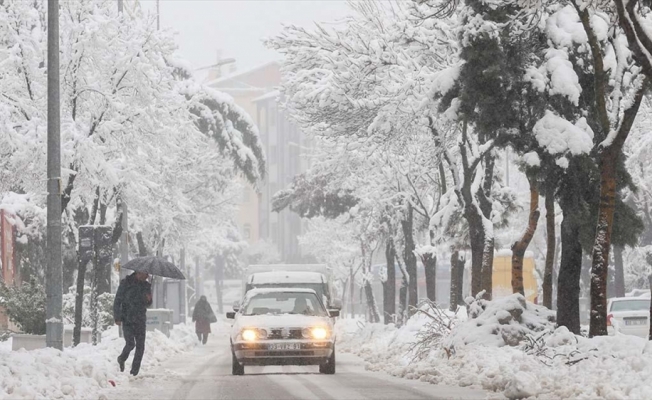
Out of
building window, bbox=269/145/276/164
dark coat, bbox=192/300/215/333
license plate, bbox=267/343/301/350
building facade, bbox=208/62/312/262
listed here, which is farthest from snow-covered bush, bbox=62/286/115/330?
building window, bbox=269/145/276/164

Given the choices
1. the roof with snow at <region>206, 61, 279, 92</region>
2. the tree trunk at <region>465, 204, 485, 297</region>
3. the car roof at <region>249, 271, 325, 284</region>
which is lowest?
the car roof at <region>249, 271, 325, 284</region>

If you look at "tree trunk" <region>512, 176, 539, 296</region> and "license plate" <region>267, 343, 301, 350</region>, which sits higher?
"tree trunk" <region>512, 176, 539, 296</region>

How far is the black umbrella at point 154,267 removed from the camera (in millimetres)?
21750

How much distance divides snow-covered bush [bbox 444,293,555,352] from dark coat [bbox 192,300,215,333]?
867 inches

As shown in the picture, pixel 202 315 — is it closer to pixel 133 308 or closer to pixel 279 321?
pixel 279 321

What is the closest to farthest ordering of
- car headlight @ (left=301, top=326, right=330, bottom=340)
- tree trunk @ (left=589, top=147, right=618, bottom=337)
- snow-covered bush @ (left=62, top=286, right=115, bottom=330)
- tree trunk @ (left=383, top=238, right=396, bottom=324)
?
tree trunk @ (left=589, top=147, right=618, bottom=337) → car headlight @ (left=301, top=326, right=330, bottom=340) → snow-covered bush @ (left=62, top=286, right=115, bottom=330) → tree trunk @ (left=383, top=238, right=396, bottom=324)

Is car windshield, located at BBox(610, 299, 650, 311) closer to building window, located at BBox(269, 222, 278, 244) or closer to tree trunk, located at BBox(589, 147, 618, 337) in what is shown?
tree trunk, located at BBox(589, 147, 618, 337)

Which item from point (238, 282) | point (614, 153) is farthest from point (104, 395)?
point (238, 282)

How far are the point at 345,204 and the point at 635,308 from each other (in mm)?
17019

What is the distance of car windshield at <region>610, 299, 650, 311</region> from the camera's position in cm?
3391

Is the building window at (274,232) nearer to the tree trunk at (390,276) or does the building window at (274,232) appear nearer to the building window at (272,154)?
the building window at (272,154)

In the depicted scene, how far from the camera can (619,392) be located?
45.4ft

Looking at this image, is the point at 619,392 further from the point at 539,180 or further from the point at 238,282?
the point at 238,282

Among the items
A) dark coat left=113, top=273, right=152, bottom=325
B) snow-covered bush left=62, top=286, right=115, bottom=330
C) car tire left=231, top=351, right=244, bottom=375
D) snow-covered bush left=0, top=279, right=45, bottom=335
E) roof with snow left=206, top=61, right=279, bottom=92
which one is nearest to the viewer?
dark coat left=113, top=273, right=152, bottom=325
